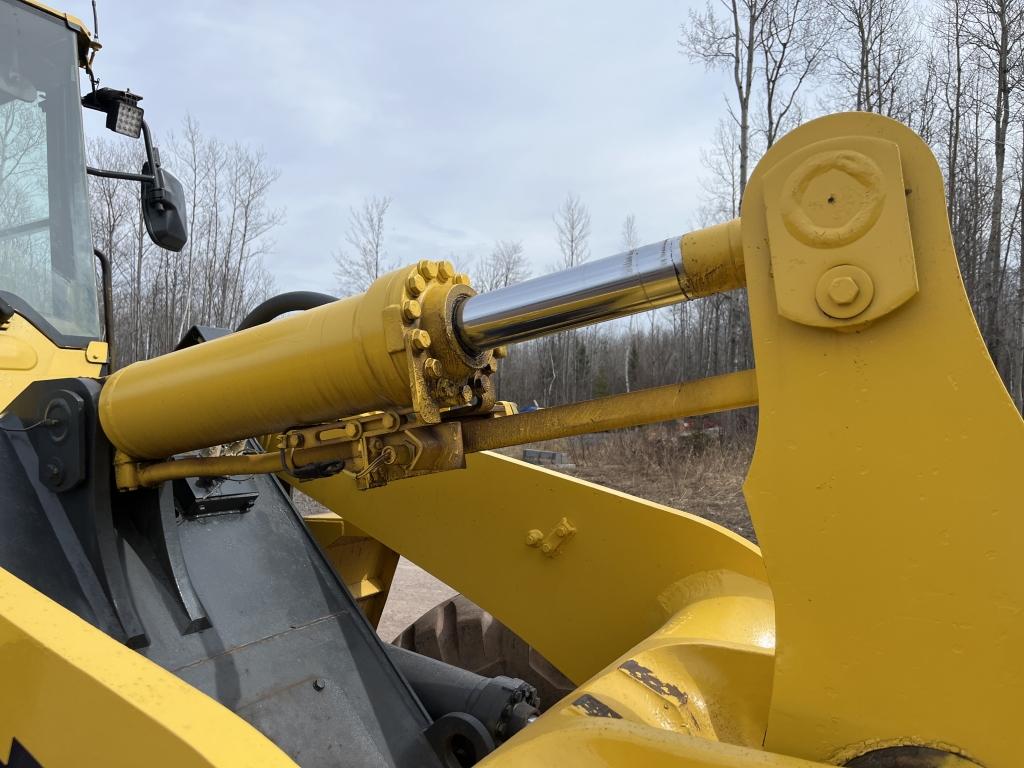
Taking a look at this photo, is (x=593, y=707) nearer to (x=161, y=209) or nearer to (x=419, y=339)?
(x=419, y=339)

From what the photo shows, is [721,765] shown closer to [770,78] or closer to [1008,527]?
[1008,527]

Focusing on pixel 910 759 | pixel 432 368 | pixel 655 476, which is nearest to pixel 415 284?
pixel 432 368

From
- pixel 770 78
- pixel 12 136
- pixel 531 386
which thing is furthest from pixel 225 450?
pixel 531 386

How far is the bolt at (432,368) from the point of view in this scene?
152 centimetres

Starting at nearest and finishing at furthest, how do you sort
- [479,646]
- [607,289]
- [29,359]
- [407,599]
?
[607,289] → [29,359] → [479,646] → [407,599]

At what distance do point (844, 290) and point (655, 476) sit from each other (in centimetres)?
1326

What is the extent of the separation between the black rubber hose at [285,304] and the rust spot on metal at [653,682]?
A: 134 centimetres

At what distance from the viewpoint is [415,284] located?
5.08ft

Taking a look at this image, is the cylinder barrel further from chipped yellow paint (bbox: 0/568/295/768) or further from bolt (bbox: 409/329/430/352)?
chipped yellow paint (bbox: 0/568/295/768)

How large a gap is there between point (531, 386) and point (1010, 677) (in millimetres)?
38764

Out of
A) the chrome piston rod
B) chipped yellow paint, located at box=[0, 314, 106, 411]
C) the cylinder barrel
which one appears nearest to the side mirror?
chipped yellow paint, located at box=[0, 314, 106, 411]

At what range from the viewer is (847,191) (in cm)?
111

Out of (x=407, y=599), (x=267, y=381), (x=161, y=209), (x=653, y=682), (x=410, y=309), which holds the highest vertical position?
(x=161, y=209)

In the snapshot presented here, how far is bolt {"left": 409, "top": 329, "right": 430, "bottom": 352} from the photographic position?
4.92 ft
